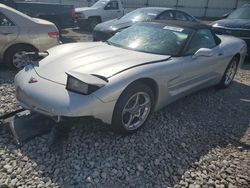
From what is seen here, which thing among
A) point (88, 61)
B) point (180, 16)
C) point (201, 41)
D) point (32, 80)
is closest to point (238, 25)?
point (180, 16)

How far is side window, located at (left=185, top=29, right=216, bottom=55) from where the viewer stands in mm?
4191

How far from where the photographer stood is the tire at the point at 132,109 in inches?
123

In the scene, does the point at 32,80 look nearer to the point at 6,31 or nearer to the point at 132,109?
the point at 132,109

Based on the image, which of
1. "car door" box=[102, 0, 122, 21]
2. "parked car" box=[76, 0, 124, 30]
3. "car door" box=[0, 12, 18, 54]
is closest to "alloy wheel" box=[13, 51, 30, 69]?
"car door" box=[0, 12, 18, 54]

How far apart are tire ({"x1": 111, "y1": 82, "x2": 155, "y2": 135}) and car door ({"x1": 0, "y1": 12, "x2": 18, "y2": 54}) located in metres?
3.59

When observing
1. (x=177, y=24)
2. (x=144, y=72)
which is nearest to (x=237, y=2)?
(x=177, y=24)

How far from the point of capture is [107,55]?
144 inches

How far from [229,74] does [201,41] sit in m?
1.48

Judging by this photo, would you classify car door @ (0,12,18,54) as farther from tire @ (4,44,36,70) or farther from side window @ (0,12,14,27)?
tire @ (4,44,36,70)

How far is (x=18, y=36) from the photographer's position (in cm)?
565

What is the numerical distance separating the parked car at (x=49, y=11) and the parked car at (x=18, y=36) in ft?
13.1

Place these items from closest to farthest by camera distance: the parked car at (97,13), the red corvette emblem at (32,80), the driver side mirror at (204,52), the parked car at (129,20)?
the red corvette emblem at (32,80) → the driver side mirror at (204,52) → the parked car at (129,20) → the parked car at (97,13)

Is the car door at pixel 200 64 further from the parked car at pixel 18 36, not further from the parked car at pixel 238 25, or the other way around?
the parked car at pixel 238 25

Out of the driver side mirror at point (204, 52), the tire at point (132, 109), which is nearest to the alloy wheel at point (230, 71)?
the driver side mirror at point (204, 52)
